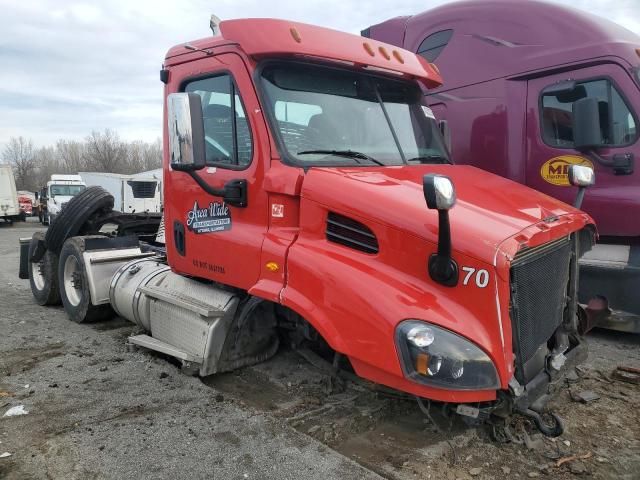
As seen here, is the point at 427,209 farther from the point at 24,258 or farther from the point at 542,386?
the point at 24,258

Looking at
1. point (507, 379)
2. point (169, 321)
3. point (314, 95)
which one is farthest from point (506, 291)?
point (169, 321)

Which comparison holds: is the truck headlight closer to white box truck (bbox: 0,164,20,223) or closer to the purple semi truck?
the purple semi truck

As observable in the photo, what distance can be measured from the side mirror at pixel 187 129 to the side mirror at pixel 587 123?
12.8ft

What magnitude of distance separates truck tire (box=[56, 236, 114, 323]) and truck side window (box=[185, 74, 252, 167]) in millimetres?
2915

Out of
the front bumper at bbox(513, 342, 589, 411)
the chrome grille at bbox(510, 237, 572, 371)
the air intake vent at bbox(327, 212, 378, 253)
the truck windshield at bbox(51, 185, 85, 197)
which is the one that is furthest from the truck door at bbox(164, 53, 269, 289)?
the truck windshield at bbox(51, 185, 85, 197)

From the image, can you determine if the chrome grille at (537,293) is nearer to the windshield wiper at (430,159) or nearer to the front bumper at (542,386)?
the front bumper at (542,386)

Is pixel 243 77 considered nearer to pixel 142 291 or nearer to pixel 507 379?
pixel 142 291

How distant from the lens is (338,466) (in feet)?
10.2

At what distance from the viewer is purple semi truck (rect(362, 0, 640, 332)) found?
18.0 ft

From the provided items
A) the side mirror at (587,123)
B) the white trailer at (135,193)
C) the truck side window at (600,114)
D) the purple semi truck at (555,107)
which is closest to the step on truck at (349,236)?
the purple semi truck at (555,107)

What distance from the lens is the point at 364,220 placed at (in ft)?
10.2

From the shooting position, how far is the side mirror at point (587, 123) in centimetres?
534

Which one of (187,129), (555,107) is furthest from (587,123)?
(187,129)

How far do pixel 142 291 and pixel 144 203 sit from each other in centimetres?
2044
